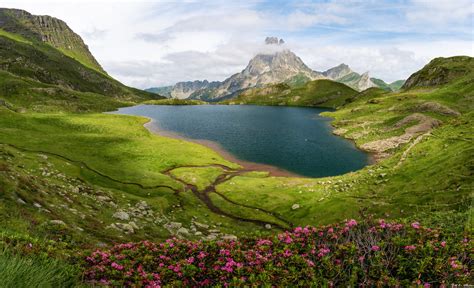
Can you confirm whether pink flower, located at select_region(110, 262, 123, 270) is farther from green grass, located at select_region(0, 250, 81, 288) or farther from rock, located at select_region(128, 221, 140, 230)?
rock, located at select_region(128, 221, 140, 230)

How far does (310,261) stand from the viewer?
9.28 m

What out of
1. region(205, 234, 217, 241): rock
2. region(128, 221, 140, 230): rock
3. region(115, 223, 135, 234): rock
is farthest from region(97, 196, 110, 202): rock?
region(205, 234, 217, 241): rock

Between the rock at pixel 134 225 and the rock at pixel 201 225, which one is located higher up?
the rock at pixel 134 225

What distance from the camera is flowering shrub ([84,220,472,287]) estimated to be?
28.2ft

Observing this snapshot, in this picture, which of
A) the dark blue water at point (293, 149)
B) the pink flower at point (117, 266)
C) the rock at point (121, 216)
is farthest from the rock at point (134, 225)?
the dark blue water at point (293, 149)

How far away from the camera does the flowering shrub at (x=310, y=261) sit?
859 cm

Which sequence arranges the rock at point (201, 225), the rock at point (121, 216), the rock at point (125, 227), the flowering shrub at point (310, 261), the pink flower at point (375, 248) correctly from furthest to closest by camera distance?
the rock at point (201, 225) < the rock at point (121, 216) < the rock at point (125, 227) < the pink flower at point (375, 248) < the flowering shrub at point (310, 261)

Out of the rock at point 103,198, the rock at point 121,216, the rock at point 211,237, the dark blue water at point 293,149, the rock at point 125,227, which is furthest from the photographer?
the dark blue water at point 293,149

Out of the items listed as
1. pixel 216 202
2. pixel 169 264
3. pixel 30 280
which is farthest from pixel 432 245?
pixel 216 202

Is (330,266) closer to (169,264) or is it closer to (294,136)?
(169,264)

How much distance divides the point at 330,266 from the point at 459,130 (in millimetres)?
50085

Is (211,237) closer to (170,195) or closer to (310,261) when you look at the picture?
(170,195)

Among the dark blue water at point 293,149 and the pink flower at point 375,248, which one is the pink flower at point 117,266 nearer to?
the pink flower at point 375,248

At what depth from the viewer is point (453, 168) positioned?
3447 centimetres
